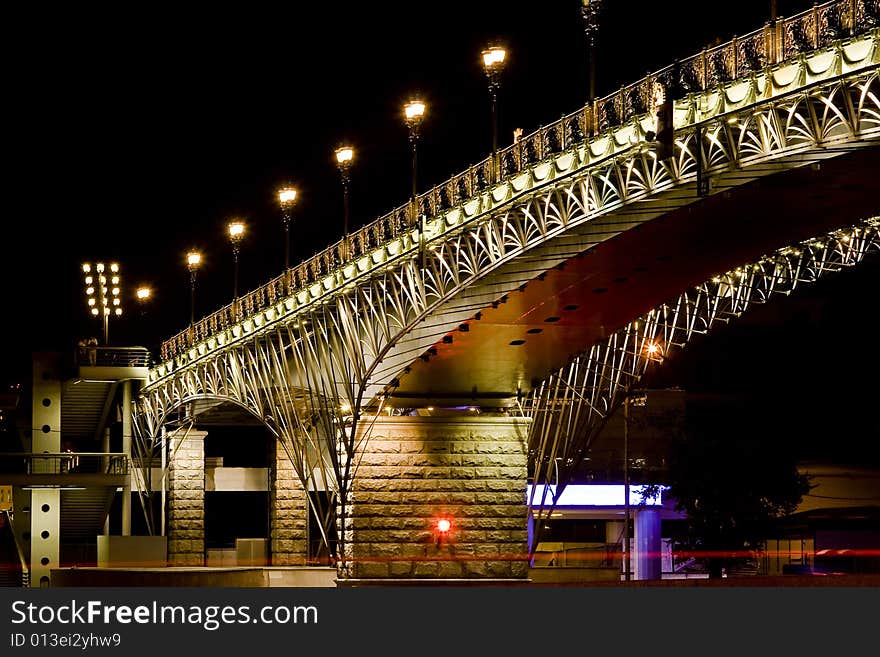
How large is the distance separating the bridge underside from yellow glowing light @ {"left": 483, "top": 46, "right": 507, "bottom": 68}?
4347mm

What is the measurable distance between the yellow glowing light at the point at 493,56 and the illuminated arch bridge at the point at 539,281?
5.92ft

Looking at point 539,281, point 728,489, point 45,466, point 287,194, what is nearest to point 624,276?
point 539,281

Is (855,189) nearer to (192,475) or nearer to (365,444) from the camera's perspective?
(365,444)

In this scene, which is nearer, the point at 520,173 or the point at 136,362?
the point at 520,173

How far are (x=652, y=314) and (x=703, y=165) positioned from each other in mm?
19292

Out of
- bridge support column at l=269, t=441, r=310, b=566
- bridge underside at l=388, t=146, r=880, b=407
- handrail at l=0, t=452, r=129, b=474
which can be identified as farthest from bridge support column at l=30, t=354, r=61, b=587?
bridge underside at l=388, t=146, r=880, b=407

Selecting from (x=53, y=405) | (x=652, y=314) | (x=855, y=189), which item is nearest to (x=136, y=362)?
(x=53, y=405)

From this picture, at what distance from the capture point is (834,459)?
7619 cm

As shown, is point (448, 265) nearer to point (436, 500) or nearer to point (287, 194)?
point (436, 500)

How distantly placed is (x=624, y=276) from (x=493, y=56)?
223 inches

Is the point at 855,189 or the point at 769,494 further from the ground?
the point at 855,189

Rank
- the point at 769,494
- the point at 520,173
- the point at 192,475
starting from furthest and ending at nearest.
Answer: the point at 192,475, the point at 769,494, the point at 520,173

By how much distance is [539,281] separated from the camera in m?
37.5

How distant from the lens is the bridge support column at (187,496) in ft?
237
